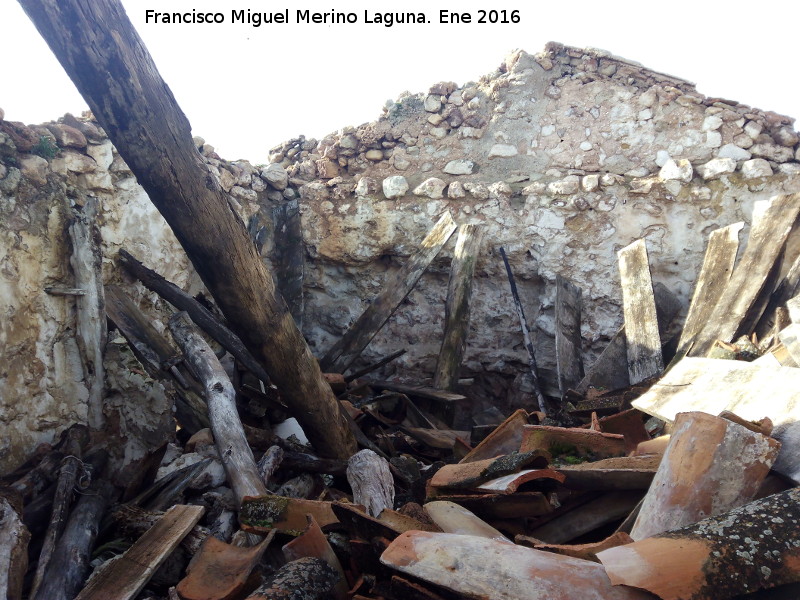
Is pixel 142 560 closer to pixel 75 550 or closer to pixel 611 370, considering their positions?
pixel 75 550

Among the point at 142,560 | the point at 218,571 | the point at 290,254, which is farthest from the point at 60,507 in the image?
the point at 290,254

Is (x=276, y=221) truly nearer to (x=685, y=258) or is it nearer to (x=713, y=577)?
(x=685, y=258)

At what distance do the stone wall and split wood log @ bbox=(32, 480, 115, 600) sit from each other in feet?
6.02

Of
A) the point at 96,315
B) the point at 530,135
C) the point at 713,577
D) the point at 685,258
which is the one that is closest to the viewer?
the point at 713,577

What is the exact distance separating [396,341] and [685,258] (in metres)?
2.58

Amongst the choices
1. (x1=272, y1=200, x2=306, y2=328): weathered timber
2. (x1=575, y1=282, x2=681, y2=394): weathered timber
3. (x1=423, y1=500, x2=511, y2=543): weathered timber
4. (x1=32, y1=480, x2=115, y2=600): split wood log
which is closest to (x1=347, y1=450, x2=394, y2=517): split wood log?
(x1=423, y1=500, x2=511, y2=543): weathered timber

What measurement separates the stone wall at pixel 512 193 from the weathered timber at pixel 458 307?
31 cm

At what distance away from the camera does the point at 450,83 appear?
18.1 ft

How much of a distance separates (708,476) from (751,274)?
2815 millimetres

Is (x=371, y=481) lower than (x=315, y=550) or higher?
lower

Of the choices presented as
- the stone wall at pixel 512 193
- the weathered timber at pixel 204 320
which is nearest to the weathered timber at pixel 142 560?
the weathered timber at pixel 204 320

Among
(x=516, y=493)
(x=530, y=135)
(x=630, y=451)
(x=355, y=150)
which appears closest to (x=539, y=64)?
(x=530, y=135)

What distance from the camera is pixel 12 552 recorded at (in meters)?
2.05

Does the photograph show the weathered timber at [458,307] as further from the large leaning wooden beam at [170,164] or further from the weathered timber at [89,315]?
the weathered timber at [89,315]
